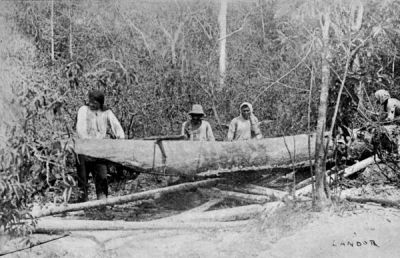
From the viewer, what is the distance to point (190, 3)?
62.0 ft

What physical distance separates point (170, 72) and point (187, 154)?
616cm

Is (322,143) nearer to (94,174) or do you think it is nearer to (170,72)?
(94,174)

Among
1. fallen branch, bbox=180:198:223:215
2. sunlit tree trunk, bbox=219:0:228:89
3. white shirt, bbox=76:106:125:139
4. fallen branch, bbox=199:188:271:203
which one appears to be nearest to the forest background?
sunlit tree trunk, bbox=219:0:228:89

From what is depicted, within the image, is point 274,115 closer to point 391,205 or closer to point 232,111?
point 232,111

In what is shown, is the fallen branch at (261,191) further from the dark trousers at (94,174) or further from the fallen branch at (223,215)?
the dark trousers at (94,174)

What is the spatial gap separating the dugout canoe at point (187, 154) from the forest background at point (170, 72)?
0.75m

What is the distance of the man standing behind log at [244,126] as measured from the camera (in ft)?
24.8

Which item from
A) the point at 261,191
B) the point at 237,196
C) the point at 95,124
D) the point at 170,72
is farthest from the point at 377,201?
the point at 170,72

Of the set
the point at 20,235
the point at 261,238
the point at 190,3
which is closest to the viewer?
the point at 20,235

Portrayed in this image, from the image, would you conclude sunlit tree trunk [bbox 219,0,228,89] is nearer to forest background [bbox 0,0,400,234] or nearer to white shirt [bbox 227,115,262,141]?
forest background [bbox 0,0,400,234]

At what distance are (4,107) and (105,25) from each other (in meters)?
10.3

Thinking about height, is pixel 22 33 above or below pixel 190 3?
below

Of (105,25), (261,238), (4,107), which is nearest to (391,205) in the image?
(261,238)

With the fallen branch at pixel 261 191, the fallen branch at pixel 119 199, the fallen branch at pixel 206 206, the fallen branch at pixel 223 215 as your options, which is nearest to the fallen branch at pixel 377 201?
the fallen branch at pixel 261 191
